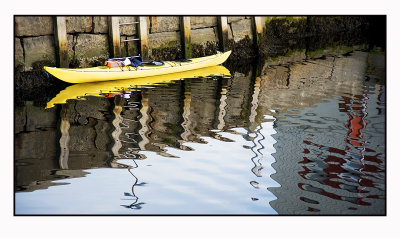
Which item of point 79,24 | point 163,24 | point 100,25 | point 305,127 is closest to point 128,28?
point 100,25

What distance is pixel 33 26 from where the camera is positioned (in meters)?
11.6

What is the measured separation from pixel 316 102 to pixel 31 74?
617 cm

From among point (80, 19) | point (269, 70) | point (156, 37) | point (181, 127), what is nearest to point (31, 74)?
point (80, 19)

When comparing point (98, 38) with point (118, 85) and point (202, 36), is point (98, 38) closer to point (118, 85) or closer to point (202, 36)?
point (118, 85)

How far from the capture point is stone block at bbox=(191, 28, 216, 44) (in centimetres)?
1485

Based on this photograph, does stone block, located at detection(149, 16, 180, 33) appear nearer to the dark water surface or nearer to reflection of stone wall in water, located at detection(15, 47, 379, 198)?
reflection of stone wall in water, located at detection(15, 47, 379, 198)

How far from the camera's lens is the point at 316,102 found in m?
9.92

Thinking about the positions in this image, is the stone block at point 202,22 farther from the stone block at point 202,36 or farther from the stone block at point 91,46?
the stone block at point 91,46

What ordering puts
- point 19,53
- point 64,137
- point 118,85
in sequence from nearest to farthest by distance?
point 64,137
point 19,53
point 118,85

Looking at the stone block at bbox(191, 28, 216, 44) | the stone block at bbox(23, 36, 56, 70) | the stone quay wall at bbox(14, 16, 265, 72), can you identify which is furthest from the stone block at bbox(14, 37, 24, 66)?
the stone block at bbox(191, 28, 216, 44)

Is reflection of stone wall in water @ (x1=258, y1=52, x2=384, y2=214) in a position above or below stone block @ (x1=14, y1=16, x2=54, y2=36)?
below

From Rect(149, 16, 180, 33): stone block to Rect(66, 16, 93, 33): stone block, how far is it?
6.06 ft

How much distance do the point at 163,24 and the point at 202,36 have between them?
138cm

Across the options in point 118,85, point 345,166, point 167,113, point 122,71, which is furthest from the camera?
point 122,71
